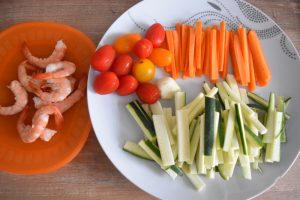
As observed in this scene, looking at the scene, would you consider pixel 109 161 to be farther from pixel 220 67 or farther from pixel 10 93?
pixel 220 67

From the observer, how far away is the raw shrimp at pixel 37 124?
4.39 feet

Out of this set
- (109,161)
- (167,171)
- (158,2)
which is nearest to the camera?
(167,171)

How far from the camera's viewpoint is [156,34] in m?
1.49

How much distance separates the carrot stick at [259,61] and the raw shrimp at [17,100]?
1087 mm

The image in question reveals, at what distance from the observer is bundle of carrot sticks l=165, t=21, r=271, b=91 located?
1515 millimetres

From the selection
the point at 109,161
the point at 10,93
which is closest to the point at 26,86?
the point at 10,93

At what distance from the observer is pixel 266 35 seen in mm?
1595

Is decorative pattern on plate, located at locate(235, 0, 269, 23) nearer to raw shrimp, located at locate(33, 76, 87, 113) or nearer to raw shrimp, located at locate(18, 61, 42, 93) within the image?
raw shrimp, located at locate(33, 76, 87, 113)

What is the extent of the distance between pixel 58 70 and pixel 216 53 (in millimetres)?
740

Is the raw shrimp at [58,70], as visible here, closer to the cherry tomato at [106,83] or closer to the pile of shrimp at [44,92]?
the pile of shrimp at [44,92]

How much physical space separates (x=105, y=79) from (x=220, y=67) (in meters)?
0.55

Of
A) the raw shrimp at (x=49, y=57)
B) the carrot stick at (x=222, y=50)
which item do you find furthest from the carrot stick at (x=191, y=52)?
the raw shrimp at (x=49, y=57)

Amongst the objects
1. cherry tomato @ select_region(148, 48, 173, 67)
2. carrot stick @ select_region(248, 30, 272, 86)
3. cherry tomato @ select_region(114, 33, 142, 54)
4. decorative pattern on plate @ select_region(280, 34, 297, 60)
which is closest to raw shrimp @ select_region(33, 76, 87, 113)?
cherry tomato @ select_region(114, 33, 142, 54)

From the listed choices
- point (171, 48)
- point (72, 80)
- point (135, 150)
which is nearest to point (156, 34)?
point (171, 48)
